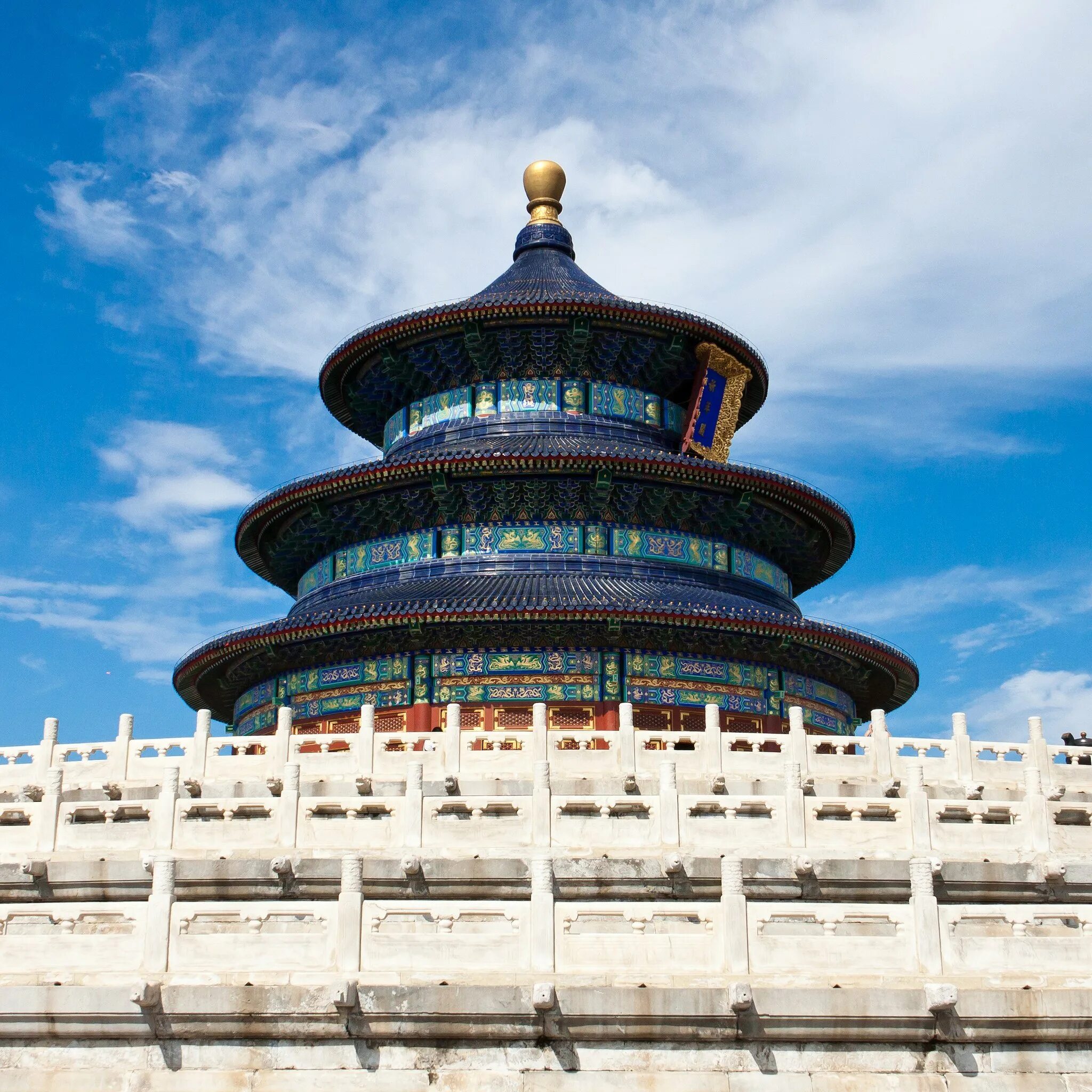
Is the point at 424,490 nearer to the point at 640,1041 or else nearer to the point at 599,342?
the point at 599,342

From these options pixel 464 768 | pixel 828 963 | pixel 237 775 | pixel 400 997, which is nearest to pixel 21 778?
pixel 237 775

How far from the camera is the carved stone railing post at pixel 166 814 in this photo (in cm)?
1522

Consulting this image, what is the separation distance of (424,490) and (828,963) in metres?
24.7

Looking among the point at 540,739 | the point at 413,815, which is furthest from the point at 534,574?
the point at 413,815

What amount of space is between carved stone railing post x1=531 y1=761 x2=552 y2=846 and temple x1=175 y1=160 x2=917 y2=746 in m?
15.7

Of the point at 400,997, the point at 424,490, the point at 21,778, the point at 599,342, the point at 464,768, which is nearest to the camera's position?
the point at 400,997

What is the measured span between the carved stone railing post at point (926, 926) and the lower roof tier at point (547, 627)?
18933mm

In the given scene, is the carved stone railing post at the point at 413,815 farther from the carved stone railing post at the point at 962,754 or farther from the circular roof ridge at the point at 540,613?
the circular roof ridge at the point at 540,613

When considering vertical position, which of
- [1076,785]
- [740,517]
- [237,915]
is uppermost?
[740,517]

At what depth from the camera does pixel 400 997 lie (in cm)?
1112

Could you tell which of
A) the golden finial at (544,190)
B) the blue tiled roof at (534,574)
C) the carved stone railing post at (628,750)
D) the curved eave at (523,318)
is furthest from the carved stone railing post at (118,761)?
the golden finial at (544,190)

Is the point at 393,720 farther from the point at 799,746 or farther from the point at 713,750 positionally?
the point at 799,746

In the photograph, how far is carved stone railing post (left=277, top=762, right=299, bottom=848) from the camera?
14984 mm

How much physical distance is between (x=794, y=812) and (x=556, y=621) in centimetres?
1624
